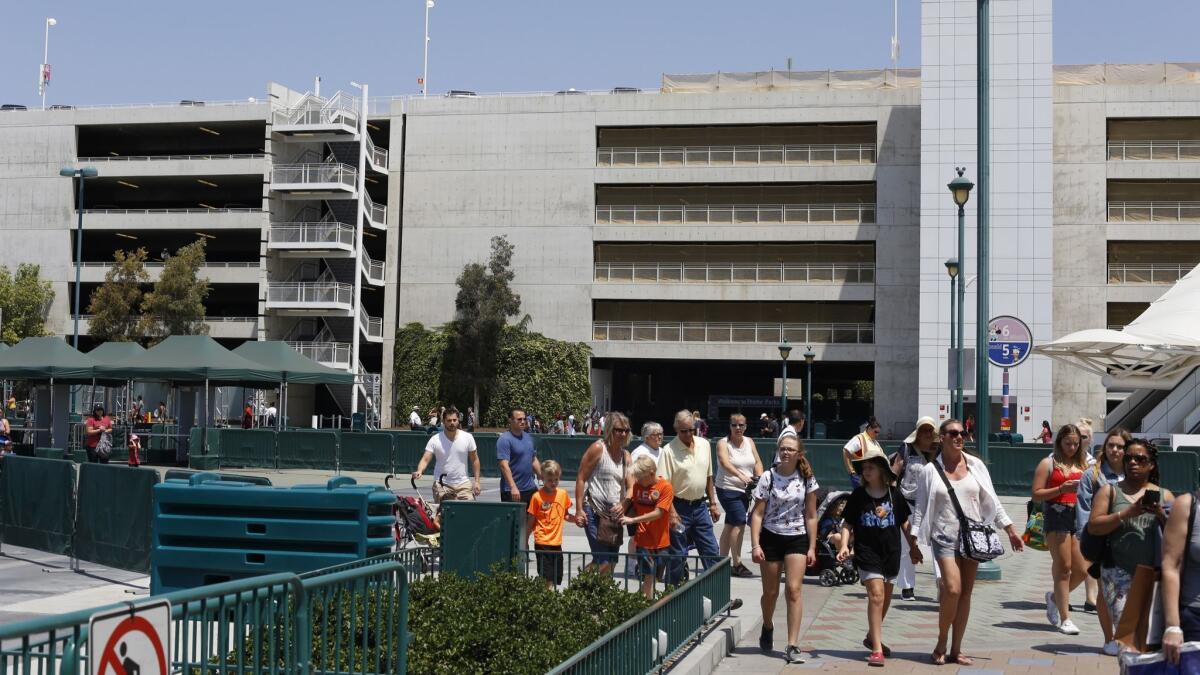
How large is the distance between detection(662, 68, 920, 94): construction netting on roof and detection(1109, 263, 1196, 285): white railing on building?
1213 centimetres

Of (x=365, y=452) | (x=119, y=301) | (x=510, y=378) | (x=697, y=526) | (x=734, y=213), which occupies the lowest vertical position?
(x=365, y=452)

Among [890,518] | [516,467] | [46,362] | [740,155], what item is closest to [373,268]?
[740,155]

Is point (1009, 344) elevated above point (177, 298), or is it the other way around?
point (177, 298)

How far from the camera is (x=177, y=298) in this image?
5862 centimetres

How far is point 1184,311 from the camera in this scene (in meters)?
21.9

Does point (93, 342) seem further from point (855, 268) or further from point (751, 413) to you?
point (855, 268)

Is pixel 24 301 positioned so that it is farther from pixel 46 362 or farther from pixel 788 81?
pixel 788 81

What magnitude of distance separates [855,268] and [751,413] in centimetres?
907

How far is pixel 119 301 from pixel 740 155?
2895 cm

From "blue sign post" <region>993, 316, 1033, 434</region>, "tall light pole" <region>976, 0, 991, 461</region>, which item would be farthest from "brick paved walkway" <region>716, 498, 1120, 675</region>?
"blue sign post" <region>993, 316, 1033, 434</region>

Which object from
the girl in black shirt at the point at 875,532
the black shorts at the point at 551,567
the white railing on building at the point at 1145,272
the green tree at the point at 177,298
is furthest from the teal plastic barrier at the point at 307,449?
the white railing on building at the point at 1145,272

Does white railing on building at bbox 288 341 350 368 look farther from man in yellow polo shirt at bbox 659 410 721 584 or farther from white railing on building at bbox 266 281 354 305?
man in yellow polo shirt at bbox 659 410 721 584

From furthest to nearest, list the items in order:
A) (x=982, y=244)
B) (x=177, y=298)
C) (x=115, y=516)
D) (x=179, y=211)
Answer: (x=179, y=211) → (x=177, y=298) → (x=982, y=244) → (x=115, y=516)

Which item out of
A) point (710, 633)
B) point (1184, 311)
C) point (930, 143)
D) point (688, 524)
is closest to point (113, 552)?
point (688, 524)
